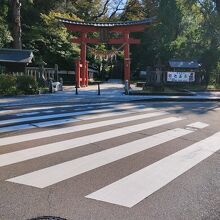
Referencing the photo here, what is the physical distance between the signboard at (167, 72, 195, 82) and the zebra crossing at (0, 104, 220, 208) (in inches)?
671

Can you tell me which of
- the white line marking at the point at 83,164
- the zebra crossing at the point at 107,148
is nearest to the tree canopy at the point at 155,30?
the zebra crossing at the point at 107,148

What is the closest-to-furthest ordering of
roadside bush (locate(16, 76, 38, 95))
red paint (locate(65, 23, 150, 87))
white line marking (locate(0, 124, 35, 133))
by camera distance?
white line marking (locate(0, 124, 35, 133))
roadside bush (locate(16, 76, 38, 95))
red paint (locate(65, 23, 150, 87))

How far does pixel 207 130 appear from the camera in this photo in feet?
37.6

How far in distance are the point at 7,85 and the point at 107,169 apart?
52.2 feet

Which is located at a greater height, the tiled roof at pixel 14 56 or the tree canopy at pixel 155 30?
the tree canopy at pixel 155 30

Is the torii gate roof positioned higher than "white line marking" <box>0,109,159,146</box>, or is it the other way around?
the torii gate roof

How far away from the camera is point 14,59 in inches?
1037

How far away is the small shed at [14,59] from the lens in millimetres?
26328

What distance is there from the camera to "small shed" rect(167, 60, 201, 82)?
31.3m

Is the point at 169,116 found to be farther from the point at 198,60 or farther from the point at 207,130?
the point at 198,60

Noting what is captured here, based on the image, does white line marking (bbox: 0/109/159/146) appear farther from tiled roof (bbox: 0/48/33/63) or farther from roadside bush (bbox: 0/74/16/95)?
tiled roof (bbox: 0/48/33/63)

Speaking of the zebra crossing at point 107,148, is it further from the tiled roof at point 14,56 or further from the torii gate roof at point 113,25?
the torii gate roof at point 113,25

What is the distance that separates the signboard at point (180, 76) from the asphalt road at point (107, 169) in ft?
62.7

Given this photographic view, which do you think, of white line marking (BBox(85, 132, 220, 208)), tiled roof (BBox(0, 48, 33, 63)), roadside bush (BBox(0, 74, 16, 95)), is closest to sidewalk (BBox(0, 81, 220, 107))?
roadside bush (BBox(0, 74, 16, 95))
